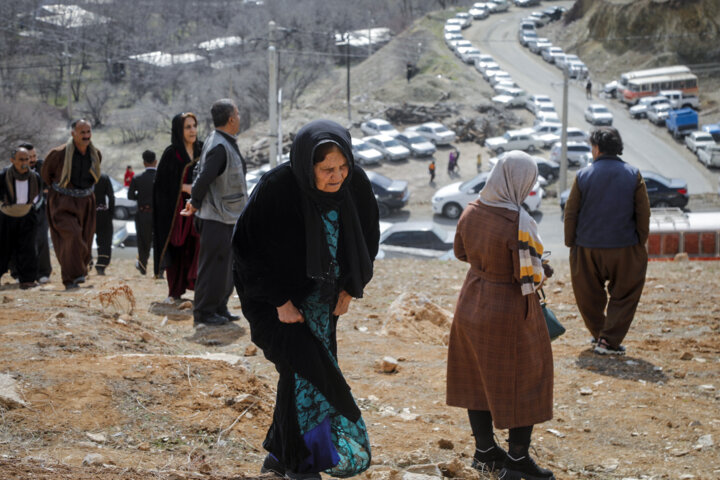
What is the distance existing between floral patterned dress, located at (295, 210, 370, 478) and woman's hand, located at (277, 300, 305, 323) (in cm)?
6

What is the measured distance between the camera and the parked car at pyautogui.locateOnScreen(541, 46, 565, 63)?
5742cm

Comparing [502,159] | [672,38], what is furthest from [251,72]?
[502,159]

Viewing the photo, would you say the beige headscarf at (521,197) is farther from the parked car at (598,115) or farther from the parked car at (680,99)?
the parked car at (680,99)

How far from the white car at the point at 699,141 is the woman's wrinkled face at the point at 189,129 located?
33949mm

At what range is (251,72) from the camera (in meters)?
55.0

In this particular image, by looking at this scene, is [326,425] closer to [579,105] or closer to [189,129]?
[189,129]

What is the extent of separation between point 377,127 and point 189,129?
36.4 metres

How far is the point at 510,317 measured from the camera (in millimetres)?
3777

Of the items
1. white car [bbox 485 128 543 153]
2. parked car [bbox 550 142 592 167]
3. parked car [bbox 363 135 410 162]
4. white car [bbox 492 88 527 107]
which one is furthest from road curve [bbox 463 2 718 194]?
parked car [bbox 363 135 410 162]

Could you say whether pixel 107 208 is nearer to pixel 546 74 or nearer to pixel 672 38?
pixel 546 74

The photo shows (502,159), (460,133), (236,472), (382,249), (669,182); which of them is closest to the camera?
(236,472)

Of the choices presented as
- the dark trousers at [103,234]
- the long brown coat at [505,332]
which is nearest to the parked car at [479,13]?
the dark trousers at [103,234]

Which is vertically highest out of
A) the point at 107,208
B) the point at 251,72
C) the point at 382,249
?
the point at 251,72

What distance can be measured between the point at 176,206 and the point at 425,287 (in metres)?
3.28
